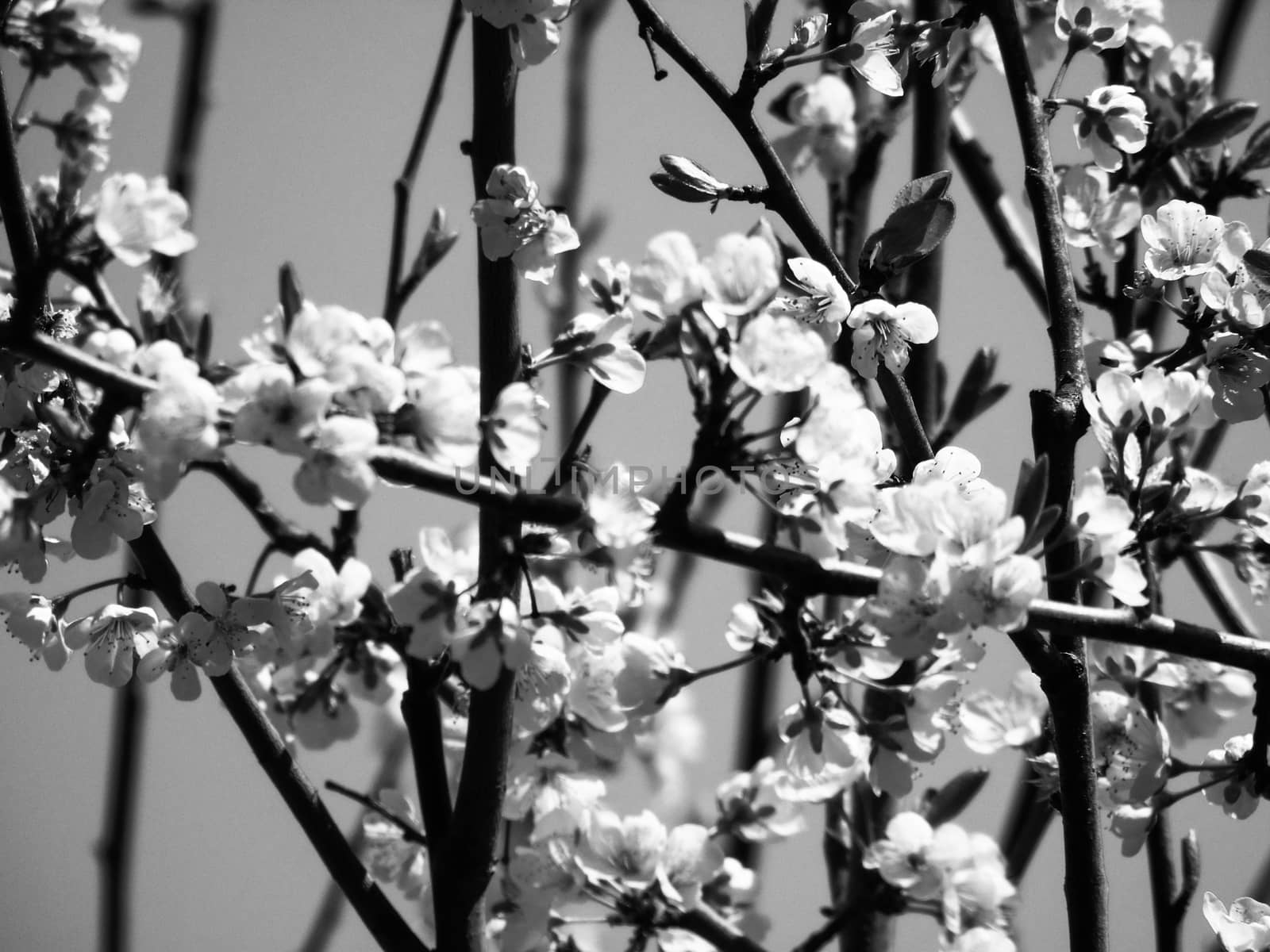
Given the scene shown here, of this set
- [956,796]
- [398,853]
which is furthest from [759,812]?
[398,853]

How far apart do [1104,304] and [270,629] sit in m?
1.08

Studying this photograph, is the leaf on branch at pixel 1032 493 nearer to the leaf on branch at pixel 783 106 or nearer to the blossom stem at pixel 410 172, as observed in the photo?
the blossom stem at pixel 410 172

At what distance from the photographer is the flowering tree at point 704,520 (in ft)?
2.53

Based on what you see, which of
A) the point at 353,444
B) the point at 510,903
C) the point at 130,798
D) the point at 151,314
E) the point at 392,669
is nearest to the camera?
the point at 353,444

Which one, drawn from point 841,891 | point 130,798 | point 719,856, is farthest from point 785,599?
point 130,798

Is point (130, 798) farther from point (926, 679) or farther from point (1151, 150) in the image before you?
point (1151, 150)

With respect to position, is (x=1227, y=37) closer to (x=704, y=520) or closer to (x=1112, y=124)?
(x=1112, y=124)

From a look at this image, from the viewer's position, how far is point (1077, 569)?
825mm

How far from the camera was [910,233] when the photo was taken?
3.03 feet

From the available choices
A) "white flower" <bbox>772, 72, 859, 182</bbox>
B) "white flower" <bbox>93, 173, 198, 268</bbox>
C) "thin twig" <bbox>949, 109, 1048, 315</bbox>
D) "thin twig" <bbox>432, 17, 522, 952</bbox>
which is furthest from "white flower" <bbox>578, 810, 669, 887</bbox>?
"white flower" <bbox>772, 72, 859, 182</bbox>

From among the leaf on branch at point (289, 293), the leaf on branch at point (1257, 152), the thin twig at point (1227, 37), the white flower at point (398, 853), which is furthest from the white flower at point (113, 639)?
the thin twig at point (1227, 37)

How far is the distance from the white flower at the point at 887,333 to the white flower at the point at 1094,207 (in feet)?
1.28

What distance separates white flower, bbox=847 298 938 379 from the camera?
3.20 feet

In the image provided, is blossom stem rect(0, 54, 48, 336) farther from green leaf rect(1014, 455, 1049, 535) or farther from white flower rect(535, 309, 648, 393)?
green leaf rect(1014, 455, 1049, 535)
